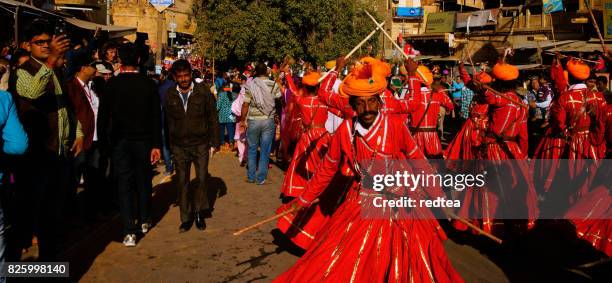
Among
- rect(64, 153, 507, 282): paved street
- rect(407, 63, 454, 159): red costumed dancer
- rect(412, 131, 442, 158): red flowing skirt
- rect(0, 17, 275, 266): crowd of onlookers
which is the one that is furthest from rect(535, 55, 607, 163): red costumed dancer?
rect(0, 17, 275, 266): crowd of onlookers

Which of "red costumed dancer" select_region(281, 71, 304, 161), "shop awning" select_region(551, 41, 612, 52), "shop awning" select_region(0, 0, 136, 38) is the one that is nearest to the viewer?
"red costumed dancer" select_region(281, 71, 304, 161)

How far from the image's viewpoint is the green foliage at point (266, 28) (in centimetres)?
2597

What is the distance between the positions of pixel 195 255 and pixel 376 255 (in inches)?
110

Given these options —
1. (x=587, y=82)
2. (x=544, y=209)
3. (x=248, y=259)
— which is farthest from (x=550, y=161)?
(x=248, y=259)

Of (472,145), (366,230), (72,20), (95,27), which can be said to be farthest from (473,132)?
(72,20)

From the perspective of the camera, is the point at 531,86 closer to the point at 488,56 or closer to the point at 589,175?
the point at 589,175

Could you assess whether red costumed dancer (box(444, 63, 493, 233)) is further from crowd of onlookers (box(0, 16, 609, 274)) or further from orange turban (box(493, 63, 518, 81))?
crowd of onlookers (box(0, 16, 609, 274))

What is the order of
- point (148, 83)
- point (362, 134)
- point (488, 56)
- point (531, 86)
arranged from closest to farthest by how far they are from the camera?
point (362, 134), point (148, 83), point (531, 86), point (488, 56)

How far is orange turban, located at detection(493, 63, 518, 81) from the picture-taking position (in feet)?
24.6

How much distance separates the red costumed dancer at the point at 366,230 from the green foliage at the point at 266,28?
21799 mm

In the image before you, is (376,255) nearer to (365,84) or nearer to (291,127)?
(365,84)

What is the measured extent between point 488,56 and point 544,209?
34274 millimetres

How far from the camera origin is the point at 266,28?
85.0 ft

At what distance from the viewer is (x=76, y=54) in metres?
7.30
